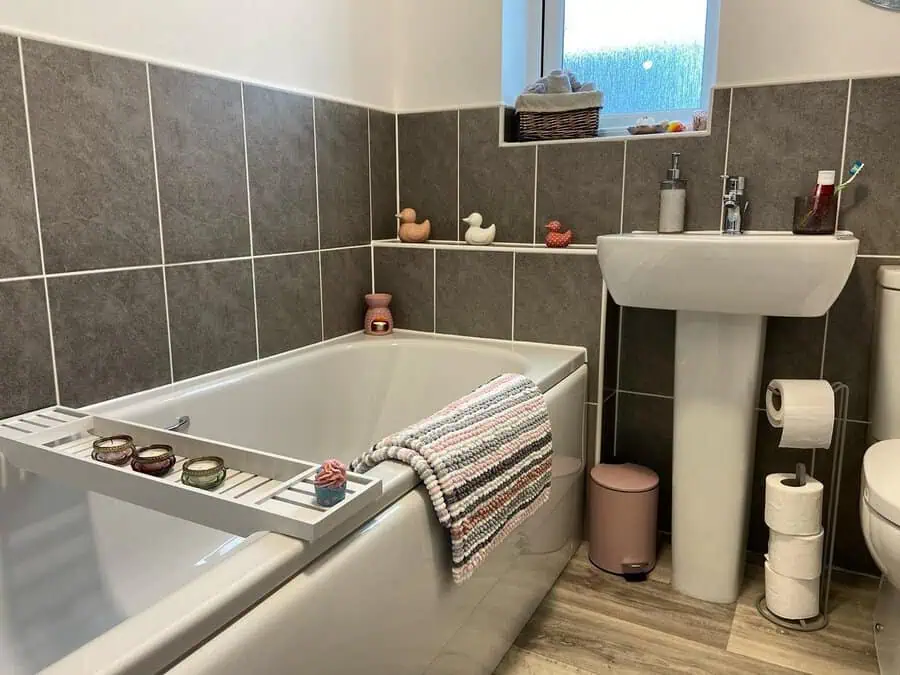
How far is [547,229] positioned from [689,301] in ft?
1.98

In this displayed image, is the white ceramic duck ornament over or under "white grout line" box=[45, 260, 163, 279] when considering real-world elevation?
over

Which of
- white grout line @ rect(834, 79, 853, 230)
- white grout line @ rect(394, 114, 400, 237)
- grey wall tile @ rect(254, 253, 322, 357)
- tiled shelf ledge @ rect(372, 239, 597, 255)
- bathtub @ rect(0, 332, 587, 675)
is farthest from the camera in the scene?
white grout line @ rect(394, 114, 400, 237)

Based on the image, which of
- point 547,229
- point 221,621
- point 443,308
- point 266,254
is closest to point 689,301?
point 547,229

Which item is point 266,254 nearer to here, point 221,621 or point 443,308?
point 443,308

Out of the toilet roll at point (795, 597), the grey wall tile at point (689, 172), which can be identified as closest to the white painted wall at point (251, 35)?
the grey wall tile at point (689, 172)

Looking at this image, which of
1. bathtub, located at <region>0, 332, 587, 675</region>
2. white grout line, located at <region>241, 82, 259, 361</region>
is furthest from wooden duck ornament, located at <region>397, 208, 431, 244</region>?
white grout line, located at <region>241, 82, 259, 361</region>

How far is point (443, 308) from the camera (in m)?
2.11

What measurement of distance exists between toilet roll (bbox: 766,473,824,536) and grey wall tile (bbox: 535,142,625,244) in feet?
2.66

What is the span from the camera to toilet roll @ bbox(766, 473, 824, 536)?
5.18 feet

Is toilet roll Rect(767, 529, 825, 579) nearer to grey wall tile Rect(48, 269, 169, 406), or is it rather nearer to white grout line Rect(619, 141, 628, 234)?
white grout line Rect(619, 141, 628, 234)

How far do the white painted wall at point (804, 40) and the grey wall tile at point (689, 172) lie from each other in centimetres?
10

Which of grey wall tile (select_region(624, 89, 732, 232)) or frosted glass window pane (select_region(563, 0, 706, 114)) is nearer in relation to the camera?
grey wall tile (select_region(624, 89, 732, 232))

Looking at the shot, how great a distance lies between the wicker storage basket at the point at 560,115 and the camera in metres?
2.02

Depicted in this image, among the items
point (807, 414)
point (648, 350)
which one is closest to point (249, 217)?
point (648, 350)
